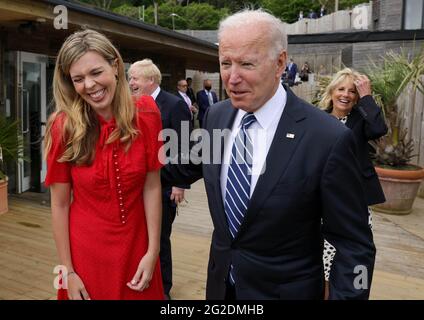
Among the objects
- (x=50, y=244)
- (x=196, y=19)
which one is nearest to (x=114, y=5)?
(x=196, y=19)

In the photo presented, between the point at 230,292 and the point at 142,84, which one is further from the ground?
the point at 142,84

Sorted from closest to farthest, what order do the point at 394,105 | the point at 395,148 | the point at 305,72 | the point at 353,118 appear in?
the point at 353,118, the point at 395,148, the point at 394,105, the point at 305,72

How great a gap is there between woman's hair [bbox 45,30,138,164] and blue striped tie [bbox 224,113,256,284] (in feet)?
1.42

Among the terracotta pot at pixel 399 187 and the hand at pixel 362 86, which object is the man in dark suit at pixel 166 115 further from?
the terracotta pot at pixel 399 187

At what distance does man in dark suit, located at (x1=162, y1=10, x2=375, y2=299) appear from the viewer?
133cm

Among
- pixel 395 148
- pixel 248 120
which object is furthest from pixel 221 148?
pixel 395 148

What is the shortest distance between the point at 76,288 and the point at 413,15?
19678mm

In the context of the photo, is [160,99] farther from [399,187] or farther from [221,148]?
[399,187]

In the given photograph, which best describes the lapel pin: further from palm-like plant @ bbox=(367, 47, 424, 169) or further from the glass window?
the glass window

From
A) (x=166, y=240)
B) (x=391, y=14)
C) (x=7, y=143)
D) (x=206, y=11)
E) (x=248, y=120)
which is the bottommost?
(x=166, y=240)

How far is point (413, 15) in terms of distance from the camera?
711 inches

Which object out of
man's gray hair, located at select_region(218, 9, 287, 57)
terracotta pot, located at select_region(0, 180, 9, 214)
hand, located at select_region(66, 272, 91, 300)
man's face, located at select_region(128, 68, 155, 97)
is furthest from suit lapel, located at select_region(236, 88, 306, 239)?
terracotta pot, located at select_region(0, 180, 9, 214)
